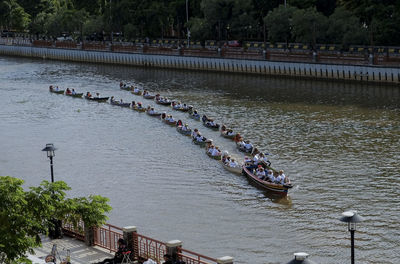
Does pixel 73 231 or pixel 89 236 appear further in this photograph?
pixel 73 231

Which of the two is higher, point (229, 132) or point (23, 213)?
point (23, 213)

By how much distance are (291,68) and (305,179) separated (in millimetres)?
55960

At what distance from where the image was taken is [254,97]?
92750 millimetres

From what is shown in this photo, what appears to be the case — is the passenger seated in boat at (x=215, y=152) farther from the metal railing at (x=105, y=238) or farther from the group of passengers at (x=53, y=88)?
the group of passengers at (x=53, y=88)

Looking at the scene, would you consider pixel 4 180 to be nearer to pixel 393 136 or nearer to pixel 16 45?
pixel 393 136

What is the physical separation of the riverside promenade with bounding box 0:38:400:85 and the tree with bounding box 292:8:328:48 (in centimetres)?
464

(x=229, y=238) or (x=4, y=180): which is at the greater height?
(x=4, y=180)

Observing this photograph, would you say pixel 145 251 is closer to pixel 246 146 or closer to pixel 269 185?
pixel 269 185

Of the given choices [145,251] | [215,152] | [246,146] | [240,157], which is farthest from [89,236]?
[246,146]

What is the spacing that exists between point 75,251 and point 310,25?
81.1 m

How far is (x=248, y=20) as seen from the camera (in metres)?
125

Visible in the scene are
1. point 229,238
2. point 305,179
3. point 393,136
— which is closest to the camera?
point 229,238

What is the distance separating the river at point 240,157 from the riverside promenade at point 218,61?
209 centimetres

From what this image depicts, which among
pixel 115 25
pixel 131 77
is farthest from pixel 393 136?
pixel 115 25
